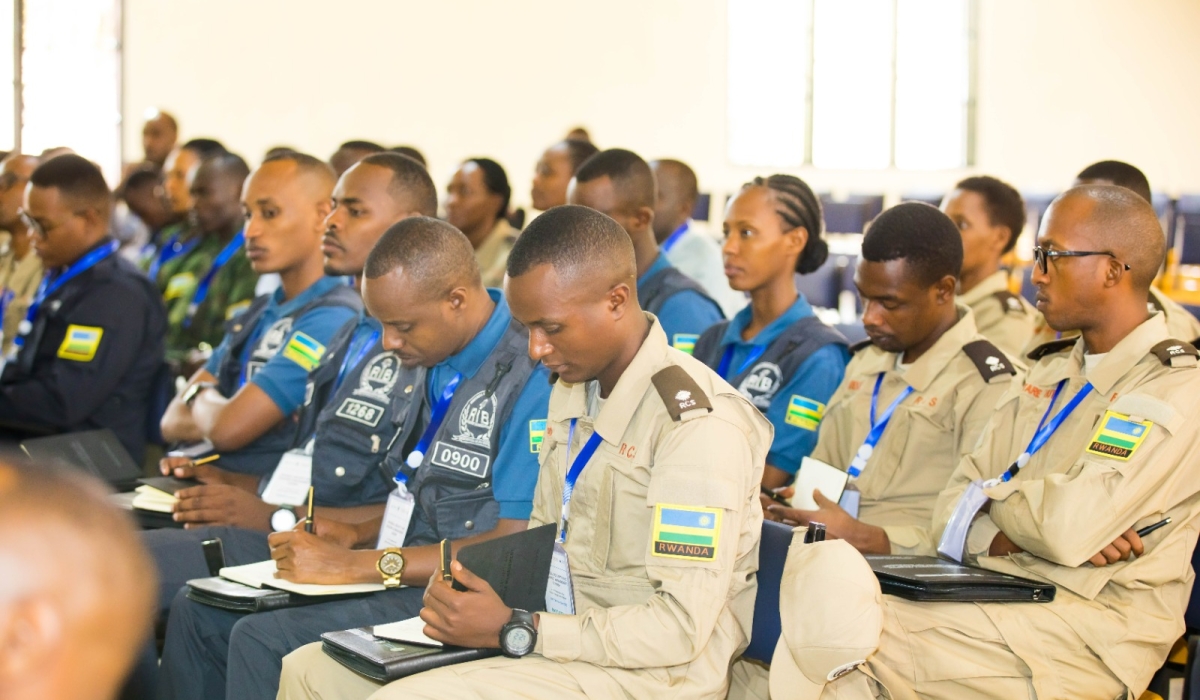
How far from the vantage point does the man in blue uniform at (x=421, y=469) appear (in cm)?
247

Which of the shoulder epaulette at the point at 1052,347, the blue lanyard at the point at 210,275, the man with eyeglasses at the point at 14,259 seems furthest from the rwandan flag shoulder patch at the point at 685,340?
the man with eyeglasses at the point at 14,259

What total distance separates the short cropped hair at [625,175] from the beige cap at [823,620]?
2.45 metres

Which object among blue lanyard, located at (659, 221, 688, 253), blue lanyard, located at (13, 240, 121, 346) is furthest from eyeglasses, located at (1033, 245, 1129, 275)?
blue lanyard, located at (13, 240, 121, 346)

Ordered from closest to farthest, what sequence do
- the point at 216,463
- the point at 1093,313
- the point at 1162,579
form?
the point at 1162,579, the point at 1093,313, the point at 216,463

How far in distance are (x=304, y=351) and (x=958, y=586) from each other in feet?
6.63

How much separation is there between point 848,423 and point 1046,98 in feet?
34.6

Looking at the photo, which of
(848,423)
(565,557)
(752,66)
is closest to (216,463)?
(565,557)

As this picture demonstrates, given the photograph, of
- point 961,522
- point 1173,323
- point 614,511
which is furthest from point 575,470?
point 1173,323

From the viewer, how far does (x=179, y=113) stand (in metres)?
10.5

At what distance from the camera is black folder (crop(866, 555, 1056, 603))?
7.38 feet

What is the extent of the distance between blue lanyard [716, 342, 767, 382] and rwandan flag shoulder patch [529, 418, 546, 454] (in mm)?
1012

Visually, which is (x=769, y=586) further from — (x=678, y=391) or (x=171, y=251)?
(x=171, y=251)

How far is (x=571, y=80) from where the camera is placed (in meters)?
11.7

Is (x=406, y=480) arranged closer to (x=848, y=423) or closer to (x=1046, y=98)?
(x=848, y=423)
